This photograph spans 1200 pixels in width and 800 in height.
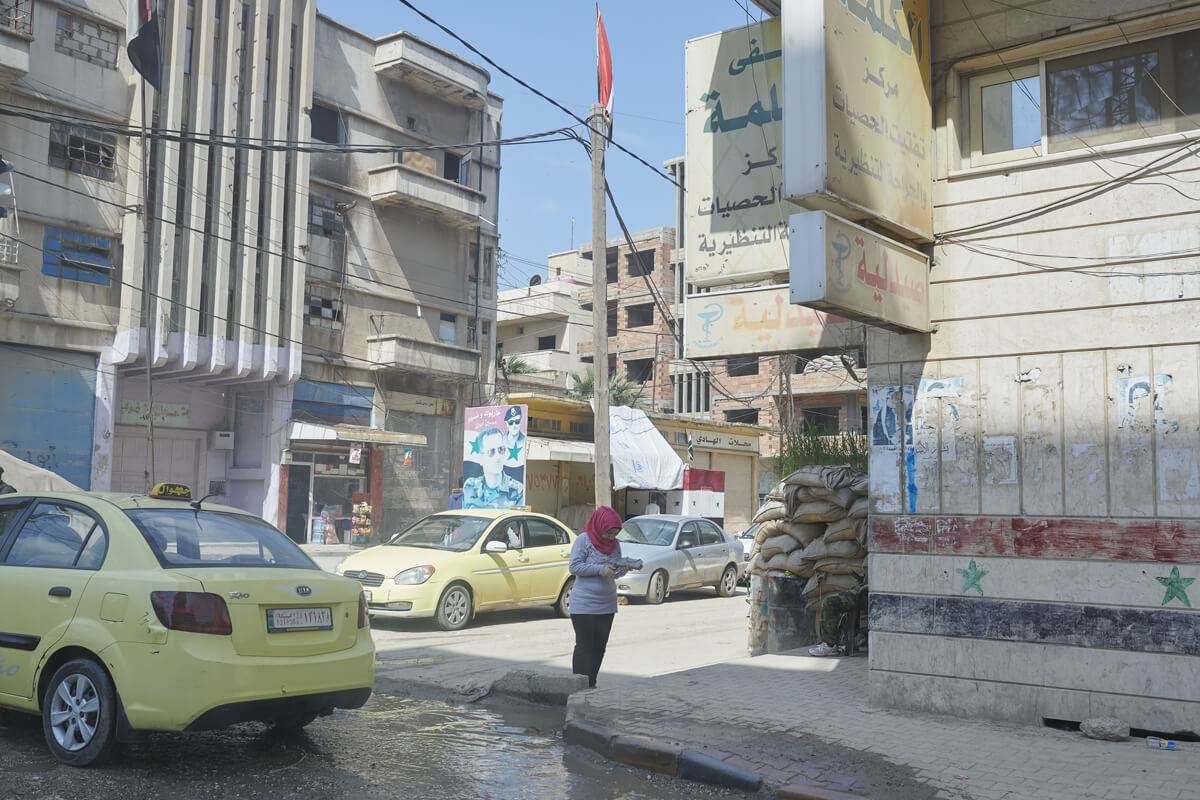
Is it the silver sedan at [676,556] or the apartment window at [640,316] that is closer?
the silver sedan at [676,556]

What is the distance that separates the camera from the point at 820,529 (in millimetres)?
10609

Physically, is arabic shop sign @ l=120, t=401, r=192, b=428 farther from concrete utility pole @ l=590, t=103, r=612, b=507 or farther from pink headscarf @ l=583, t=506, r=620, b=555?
pink headscarf @ l=583, t=506, r=620, b=555

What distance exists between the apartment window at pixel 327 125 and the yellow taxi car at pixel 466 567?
20630 millimetres

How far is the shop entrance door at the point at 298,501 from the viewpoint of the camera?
1155 inches

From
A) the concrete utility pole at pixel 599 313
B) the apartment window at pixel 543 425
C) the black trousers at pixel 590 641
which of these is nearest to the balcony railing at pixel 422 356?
the apartment window at pixel 543 425

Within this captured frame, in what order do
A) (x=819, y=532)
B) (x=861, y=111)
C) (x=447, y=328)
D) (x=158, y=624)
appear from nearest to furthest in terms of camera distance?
(x=158, y=624)
(x=861, y=111)
(x=819, y=532)
(x=447, y=328)

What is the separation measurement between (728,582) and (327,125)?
20368 millimetres

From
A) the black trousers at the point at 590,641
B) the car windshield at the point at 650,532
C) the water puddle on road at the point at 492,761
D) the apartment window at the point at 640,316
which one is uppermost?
the apartment window at the point at 640,316

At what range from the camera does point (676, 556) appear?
1839cm

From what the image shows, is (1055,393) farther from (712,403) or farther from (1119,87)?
(712,403)

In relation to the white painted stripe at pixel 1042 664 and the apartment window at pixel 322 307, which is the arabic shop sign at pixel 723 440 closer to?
the apartment window at pixel 322 307

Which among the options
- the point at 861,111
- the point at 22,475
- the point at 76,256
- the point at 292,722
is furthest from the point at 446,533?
the point at 76,256

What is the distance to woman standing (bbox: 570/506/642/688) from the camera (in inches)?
314

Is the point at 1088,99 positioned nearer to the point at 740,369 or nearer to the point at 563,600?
the point at 563,600
